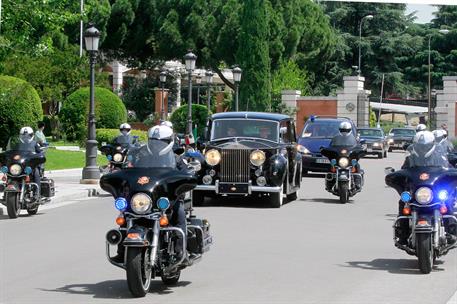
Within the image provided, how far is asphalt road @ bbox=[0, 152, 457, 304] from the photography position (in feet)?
33.6

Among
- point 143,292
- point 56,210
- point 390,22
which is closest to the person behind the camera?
point 143,292

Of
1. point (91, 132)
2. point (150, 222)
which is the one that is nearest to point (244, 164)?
point (91, 132)

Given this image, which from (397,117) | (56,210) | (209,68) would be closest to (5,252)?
(56,210)

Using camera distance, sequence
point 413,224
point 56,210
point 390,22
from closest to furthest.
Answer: point 413,224 < point 56,210 < point 390,22

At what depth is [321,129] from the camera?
34.2 m

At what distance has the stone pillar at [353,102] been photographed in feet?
230

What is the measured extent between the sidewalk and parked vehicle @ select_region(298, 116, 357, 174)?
7.15m

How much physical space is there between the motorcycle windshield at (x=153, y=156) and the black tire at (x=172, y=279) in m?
1.13

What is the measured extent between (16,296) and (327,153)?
13.9 m

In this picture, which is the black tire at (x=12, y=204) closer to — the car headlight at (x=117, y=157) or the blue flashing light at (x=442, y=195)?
the car headlight at (x=117, y=157)

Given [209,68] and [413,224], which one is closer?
[413,224]

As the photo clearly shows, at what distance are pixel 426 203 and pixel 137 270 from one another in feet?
12.4

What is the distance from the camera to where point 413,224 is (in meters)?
11.7

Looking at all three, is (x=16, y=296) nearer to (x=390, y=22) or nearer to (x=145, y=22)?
(x=145, y=22)
